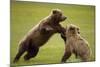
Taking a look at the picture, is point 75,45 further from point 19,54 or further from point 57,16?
point 19,54

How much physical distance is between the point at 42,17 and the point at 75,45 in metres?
0.56

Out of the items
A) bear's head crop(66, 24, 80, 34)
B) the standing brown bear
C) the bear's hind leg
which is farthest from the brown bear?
the bear's hind leg

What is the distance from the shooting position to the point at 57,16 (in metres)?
2.59

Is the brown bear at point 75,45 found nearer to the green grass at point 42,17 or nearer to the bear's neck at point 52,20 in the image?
the green grass at point 42,17

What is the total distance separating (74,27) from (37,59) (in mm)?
625

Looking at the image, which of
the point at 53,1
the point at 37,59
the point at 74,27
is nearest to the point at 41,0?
the point at 53,1

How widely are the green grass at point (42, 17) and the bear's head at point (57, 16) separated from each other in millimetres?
47

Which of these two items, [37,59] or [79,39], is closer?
[37,59]

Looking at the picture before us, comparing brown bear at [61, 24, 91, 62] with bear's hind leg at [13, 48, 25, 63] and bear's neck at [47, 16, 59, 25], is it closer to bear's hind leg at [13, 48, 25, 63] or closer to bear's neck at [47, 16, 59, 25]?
bear's neck at [47, 16, 59, 25]

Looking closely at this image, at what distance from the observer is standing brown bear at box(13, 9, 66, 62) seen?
244 cm

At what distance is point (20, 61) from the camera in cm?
242
